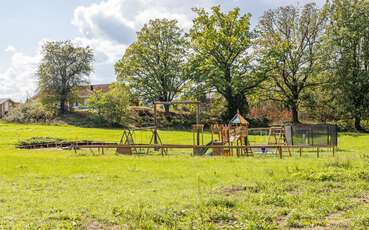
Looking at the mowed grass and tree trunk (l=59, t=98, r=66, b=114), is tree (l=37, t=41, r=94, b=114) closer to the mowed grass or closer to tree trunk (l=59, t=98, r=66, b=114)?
tree trunk (l=59, t=98, r=66, b=114)

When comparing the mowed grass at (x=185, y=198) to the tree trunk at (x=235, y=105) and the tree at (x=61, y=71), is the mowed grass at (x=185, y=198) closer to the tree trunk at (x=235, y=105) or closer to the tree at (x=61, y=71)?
the tree trunk at (x=235, y=105)

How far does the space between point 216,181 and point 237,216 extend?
4482mm

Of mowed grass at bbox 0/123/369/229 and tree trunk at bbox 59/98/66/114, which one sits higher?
tree trunk at bbox 59/98/66/114

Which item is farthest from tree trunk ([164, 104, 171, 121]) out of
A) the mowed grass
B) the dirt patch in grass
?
the dirt patch in grass

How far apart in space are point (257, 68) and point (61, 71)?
93.9 ft

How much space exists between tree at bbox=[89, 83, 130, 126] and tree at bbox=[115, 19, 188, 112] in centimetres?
413

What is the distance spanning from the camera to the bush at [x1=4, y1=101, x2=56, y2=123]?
5208 centimetres

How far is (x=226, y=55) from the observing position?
4766 centimetres

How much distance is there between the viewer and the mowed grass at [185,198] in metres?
6.79

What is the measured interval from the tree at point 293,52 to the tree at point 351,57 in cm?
292

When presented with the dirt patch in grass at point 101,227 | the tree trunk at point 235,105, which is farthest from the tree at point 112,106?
the dirt patch in grass at point 101,227

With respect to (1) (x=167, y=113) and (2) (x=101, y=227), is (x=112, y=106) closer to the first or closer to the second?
(1) (x=167, y=113)

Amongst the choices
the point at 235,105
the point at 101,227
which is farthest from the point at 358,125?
the point at 101,227

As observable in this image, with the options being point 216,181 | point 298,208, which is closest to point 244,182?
point 216,181
